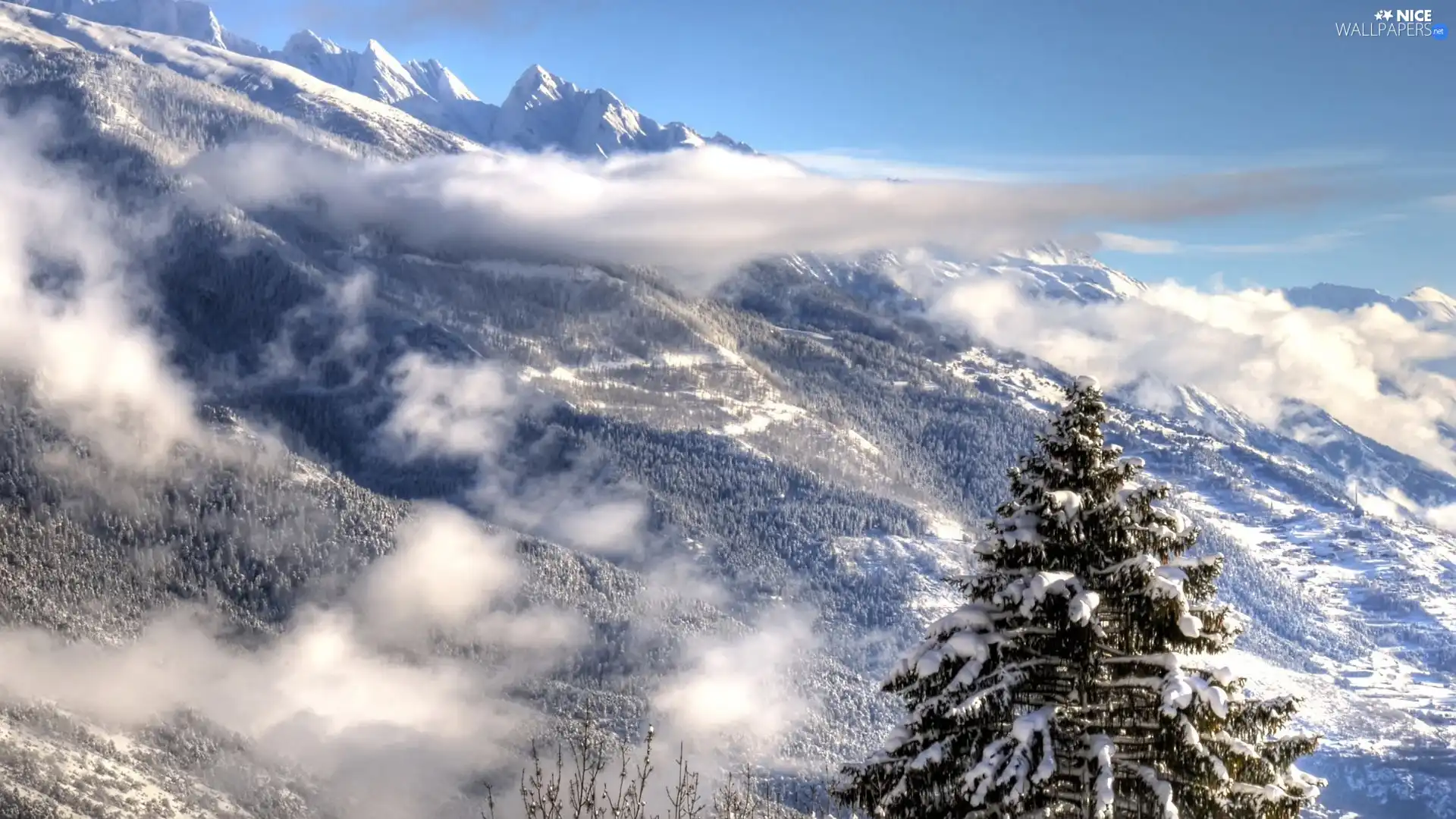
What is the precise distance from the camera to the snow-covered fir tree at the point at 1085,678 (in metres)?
21.3

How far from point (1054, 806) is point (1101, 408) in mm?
6717

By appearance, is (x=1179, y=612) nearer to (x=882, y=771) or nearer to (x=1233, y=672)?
(x=1233, y=672)

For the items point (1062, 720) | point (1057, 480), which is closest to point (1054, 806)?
point (1062, 720)

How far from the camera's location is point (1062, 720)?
73.2 ft

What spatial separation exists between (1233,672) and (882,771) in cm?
617

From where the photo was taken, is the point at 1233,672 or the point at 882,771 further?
the point at 882,771

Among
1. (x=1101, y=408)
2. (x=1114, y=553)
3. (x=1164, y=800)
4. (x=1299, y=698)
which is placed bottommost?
(x=1164, y=800)

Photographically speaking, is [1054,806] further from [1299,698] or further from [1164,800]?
[1299,698]

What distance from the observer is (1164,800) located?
21.0m

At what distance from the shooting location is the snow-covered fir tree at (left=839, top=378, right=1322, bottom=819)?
2128 cm

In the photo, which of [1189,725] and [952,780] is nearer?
[1189,725]

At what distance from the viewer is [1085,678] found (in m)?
22.3

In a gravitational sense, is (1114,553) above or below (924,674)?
above

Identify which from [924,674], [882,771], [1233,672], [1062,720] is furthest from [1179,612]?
[882,771]
